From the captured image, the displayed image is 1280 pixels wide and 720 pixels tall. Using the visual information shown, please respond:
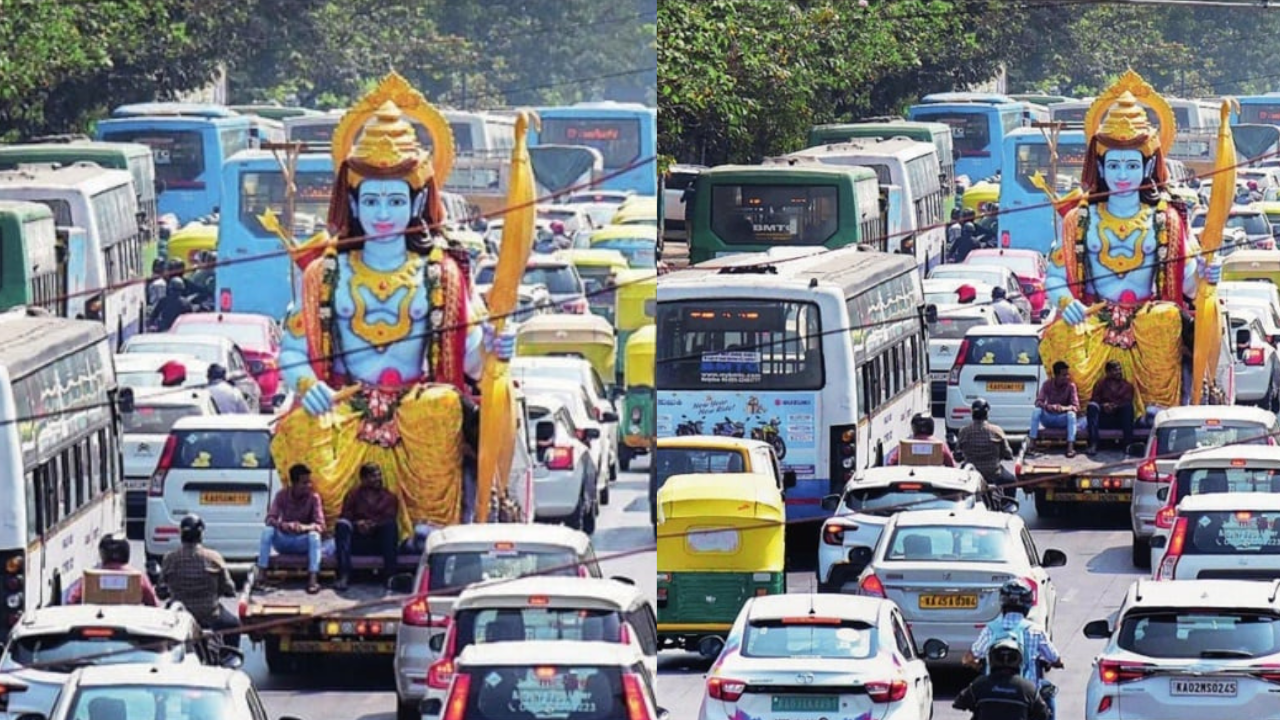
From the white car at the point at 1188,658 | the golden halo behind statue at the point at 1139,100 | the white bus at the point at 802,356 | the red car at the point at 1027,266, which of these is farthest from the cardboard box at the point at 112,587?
the golden halo behind statue at the point at 1139,100

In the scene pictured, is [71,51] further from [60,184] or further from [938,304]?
[938,304]

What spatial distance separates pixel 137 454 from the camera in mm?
19969

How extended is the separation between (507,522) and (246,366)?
5.72ft

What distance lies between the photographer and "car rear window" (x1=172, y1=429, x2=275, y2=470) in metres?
19.9

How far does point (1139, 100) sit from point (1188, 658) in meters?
6.50

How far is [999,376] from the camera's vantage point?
25.2m

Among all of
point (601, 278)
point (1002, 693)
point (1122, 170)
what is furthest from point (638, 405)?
point (1122, 170)

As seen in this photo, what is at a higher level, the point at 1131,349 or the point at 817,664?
the point at 1131,349

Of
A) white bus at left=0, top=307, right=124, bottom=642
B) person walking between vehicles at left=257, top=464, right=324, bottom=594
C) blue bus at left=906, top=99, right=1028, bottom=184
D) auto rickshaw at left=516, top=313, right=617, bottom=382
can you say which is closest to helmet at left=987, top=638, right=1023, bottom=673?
auto rickshaw at left=516, top=313, right=617, bottom=382

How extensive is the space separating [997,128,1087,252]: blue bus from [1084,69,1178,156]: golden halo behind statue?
0.20 meters

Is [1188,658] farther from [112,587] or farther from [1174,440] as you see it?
[112,587]

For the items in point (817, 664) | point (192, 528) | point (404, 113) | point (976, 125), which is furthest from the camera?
point (976, 125)

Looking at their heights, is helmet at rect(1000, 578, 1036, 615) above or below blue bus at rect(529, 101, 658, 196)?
below

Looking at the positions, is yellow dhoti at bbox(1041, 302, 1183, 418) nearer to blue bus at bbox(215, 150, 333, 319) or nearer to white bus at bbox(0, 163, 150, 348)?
blue bus at bbox(215, 150, 333, 319)
